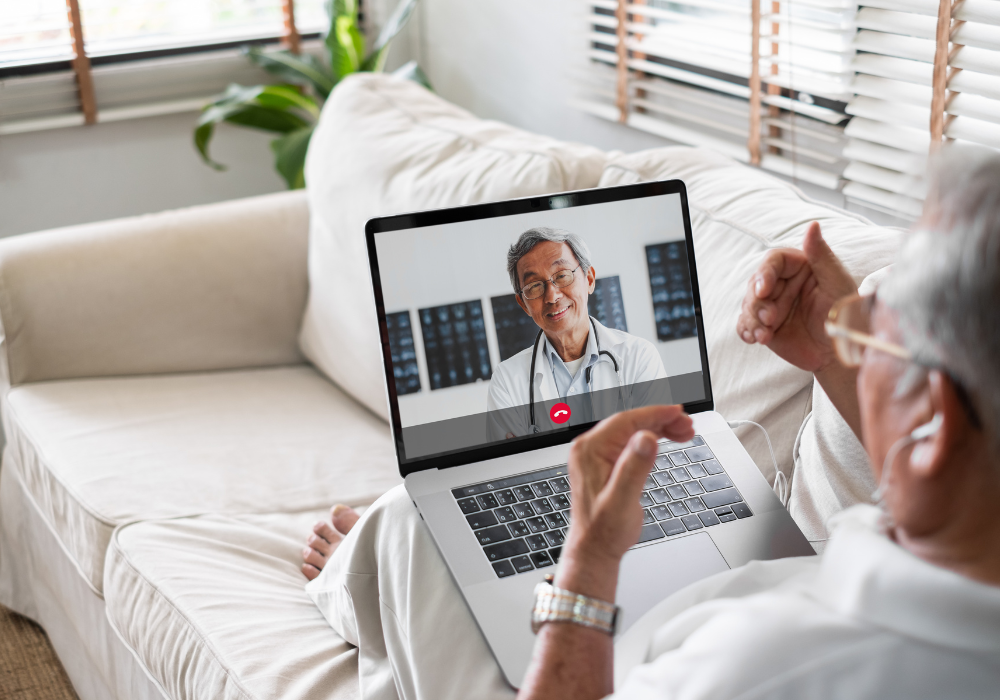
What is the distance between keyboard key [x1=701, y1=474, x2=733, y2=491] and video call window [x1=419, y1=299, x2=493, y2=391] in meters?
0.25

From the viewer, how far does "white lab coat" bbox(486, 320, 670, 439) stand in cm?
96

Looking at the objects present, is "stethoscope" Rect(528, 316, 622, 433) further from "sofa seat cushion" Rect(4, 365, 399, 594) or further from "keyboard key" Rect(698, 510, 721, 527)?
"sofa seat cushion" Rect(4, 365, 399, 594)

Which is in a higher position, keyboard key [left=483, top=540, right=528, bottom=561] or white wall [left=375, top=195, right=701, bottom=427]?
white wall [left=375, top=195, right=701, bottom=427]

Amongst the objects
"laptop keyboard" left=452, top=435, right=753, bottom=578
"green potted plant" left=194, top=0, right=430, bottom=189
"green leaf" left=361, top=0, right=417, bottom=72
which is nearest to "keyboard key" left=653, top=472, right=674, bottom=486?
"laptop keyboard" left=452, top=435, right=753, bottom=578

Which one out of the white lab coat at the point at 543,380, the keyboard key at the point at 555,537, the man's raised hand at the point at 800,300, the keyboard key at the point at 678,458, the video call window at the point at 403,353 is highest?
the man's raised hand at the point at 800,300

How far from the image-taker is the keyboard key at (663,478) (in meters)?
0.92

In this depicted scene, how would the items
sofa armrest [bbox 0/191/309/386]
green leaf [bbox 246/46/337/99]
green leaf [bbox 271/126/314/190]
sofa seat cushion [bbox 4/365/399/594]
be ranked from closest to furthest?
sofa seat cushion [bbox 4/365/399/594], sofa armrest [bbox 0/191/309/386], green leaf [bbox 271/126/314/190], green leaf [bbox 246/46/337/99]

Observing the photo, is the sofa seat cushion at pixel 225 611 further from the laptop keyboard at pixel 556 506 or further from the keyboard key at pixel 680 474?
the keyboard key at pixel 680 474

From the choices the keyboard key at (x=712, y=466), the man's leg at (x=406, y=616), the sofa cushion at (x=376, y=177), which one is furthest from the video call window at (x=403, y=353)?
the sofa cushion at (x=376, y=177)

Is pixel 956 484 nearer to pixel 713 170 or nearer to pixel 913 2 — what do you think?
pixel 713 170

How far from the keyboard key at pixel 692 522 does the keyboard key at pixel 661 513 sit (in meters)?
0.01

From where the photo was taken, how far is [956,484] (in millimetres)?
537

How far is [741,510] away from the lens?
0.91 meters

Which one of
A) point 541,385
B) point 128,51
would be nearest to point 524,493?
point 541,385
